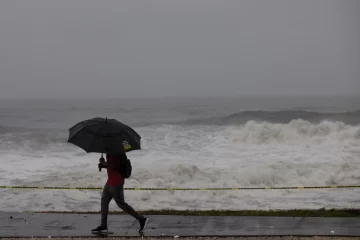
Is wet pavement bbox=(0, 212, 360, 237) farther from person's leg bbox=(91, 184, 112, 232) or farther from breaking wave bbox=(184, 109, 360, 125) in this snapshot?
breaking wave bbox=(184, 109, 360, 125)

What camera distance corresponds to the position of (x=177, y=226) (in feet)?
24.4

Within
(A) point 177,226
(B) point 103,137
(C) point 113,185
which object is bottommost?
(A) point 177,226

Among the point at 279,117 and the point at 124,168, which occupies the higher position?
the point at 124,168

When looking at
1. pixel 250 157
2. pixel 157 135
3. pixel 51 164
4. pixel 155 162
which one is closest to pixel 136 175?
pixel 155 162

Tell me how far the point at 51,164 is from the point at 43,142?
9.38 metres

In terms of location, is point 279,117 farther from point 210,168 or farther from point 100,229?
point 100,229

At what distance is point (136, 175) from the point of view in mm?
16125

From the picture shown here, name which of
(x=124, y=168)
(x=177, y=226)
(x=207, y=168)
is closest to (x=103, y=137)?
(x=124, y=168)

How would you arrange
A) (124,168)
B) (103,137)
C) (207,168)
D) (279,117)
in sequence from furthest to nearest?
(279,117) < (207,168) < (124,168) < (103,137)

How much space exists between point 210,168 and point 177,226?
10.7 metres

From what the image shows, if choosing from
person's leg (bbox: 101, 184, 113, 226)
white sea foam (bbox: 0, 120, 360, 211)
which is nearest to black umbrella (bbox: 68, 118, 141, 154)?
person's leg (bbox: 101, 184, 113, 226)

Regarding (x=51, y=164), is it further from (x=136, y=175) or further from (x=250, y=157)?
(x=250, y=157)

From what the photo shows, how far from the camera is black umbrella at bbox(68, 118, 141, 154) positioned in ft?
20.9

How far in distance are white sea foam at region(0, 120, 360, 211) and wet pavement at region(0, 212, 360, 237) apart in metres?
3.07
